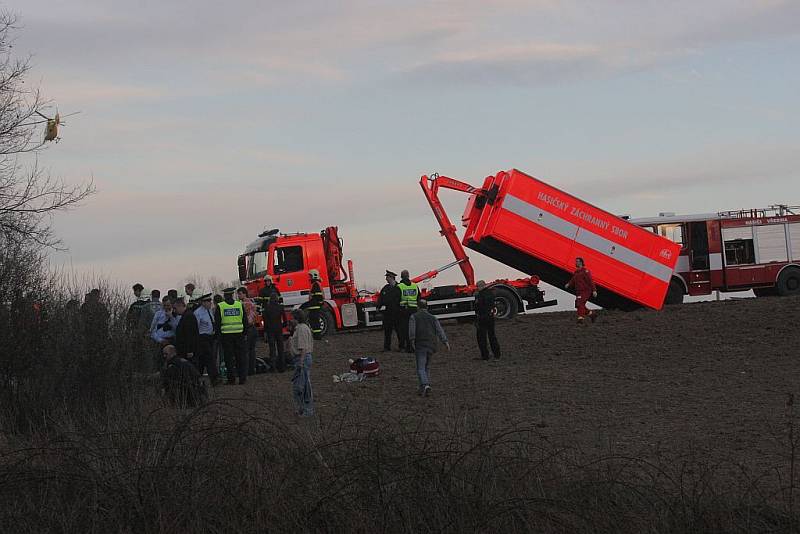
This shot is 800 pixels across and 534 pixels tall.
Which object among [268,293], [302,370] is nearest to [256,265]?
[268,293]

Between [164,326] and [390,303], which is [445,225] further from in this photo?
[164,326]

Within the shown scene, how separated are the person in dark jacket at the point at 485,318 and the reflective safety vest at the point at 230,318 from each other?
5.23 m

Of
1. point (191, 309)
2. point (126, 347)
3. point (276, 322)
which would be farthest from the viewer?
point (276, 322)

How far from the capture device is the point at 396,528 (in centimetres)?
761

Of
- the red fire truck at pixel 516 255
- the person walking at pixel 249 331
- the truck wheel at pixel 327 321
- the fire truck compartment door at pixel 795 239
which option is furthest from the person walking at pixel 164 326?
the fire truck compartment door at pixel 795 239

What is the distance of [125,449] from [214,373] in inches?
372

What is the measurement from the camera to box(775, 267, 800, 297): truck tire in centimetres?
3053

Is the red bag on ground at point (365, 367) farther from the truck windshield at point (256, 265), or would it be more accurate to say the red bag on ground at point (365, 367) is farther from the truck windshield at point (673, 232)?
the truck windshield at point (673, 232)

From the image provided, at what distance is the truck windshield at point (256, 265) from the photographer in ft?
86.9

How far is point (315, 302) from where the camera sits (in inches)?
911

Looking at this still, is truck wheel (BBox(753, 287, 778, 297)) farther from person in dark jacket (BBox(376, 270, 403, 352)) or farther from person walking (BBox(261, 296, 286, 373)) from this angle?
person walking (BBox(261, 296, 286, 373))

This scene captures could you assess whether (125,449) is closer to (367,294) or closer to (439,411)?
(439,411)

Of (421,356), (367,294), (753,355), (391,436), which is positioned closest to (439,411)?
(421,356)

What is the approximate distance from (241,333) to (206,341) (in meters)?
0.66
